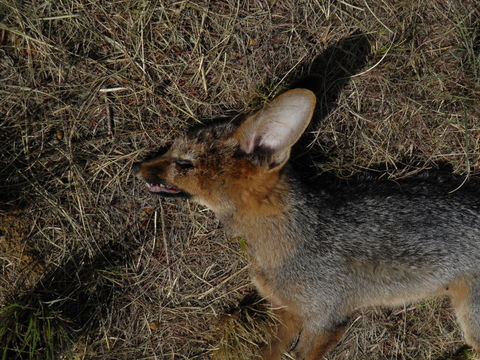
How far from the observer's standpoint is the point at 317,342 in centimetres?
459

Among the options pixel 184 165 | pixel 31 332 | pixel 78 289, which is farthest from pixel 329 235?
pixel 31 332

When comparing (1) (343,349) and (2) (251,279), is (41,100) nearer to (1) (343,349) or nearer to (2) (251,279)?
(2) (251,279)

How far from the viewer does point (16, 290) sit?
458 cm

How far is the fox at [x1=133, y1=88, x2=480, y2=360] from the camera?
409 cm

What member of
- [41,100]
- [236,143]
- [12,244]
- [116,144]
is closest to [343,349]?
[236,143]

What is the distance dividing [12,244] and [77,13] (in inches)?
91.7

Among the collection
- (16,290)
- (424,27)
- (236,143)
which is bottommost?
(16,290)

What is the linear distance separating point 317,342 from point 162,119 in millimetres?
2702

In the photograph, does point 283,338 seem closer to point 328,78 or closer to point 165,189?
point 165,189

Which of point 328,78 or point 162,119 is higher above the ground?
point 328,78

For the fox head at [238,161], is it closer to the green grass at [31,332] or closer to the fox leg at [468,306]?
the green grass at [31,332]

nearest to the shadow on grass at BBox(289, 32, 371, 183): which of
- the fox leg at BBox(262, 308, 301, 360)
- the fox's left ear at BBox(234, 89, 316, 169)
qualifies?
the fox's left ear at BBox(234, 89, 316, 169)

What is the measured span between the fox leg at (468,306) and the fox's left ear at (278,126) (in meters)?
2.30

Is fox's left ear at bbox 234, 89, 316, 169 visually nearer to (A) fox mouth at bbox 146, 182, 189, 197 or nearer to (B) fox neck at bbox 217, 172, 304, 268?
(B) fox neck at bbox 217, 172, 304, 268
